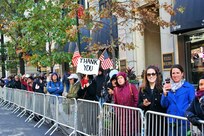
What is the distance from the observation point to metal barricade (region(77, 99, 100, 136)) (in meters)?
7.68

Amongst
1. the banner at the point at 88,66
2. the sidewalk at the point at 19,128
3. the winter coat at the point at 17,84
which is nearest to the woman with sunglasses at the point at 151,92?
the banner at the point at 88,66

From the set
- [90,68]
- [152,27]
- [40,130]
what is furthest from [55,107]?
[152,27]

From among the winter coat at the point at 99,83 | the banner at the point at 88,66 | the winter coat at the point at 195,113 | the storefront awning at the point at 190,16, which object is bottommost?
the winter coat at the point at 195,113

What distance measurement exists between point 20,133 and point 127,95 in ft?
16.0

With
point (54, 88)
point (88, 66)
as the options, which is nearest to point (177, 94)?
Answer: point (88, 66)

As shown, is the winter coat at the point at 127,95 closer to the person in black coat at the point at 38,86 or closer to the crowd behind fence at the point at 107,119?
the crowd behind fence at the point at 107,119

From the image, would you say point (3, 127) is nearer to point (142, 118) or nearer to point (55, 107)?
point (55, 107)

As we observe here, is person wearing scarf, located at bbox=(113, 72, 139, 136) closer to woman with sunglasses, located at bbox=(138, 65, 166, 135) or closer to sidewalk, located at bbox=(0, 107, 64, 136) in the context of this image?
woman with sunglasses, located at bbox=(138, 65, 166, 135)

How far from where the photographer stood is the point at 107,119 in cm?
708

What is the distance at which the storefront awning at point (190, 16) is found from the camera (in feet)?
37.6

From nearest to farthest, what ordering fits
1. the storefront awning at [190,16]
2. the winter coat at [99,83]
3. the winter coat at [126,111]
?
1. the winter coat at [126,111]
2. the winter coat at [99,83]
3. the storefront awning at [190,16]

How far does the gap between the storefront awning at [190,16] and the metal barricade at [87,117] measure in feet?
16.1

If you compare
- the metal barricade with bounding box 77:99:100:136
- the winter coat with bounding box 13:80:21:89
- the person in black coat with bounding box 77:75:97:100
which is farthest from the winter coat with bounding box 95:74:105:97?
the winter coat with bounding box 13:80:21:89

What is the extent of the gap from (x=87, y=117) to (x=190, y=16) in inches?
218
